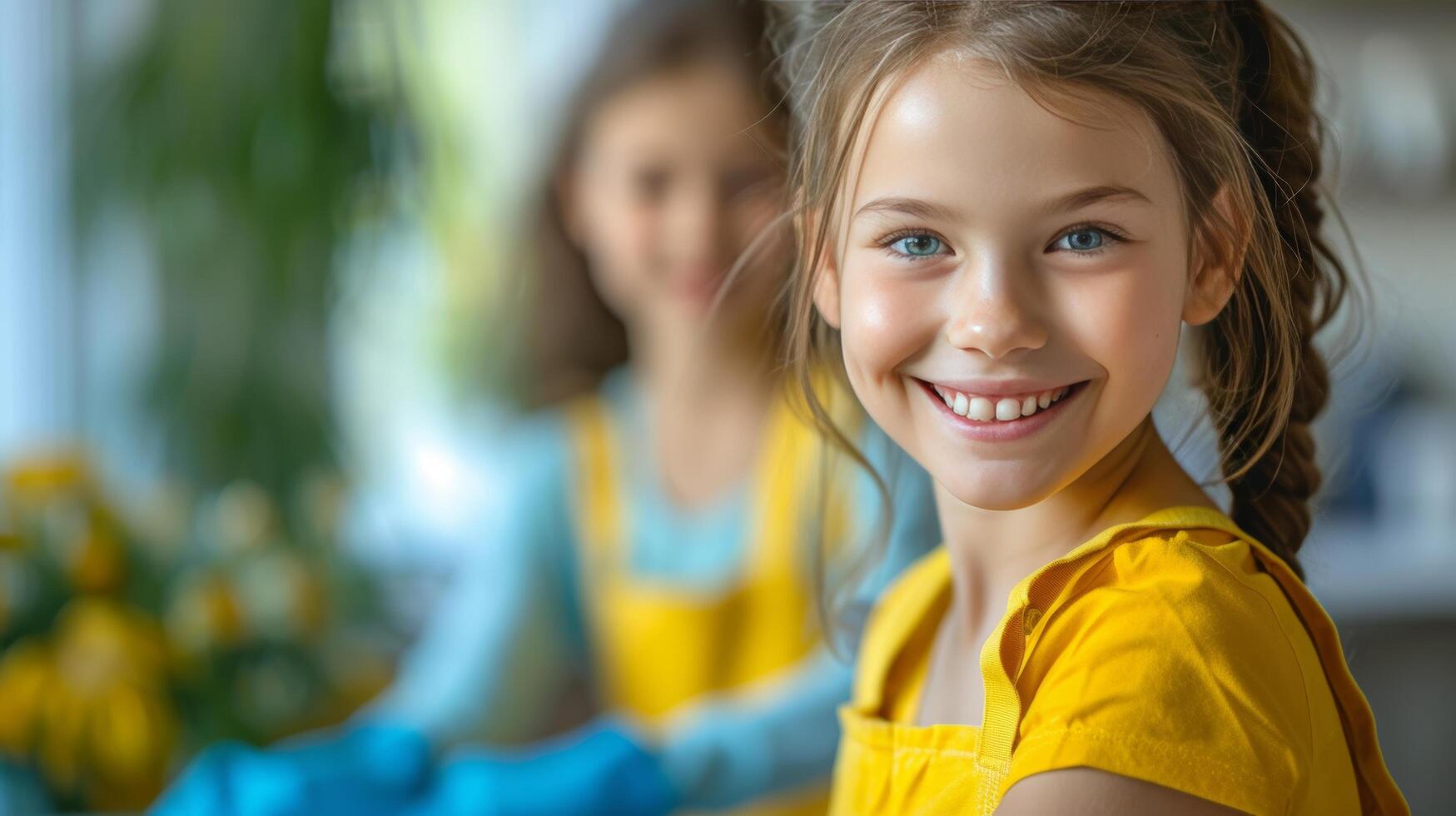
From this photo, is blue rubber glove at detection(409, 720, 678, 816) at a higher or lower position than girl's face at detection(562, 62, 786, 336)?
lower

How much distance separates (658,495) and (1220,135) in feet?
2.40

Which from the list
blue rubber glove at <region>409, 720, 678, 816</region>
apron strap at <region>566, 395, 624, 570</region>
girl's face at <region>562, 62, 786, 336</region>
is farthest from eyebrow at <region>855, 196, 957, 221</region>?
apron strap at <region>566, 395, 624, 570</region>

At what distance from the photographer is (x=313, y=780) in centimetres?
52

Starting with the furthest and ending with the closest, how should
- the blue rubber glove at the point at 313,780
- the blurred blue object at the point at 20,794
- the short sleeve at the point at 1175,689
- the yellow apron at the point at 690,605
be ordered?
the yellow apron at the point at 690,605 < the blurred blue object at the point at 20,794 < the blue rubber glove at the point at 313,780 < the short sleeve at the point at 1175,689

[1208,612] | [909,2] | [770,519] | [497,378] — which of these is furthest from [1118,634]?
[497,378]

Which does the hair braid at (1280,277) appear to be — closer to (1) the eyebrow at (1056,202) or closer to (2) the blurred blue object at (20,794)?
(1) the eyebrow at (1056,202)

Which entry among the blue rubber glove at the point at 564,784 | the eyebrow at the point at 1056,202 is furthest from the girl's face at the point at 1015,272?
the blue rubber glove at the point at 564,784

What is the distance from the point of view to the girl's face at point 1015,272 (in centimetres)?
26

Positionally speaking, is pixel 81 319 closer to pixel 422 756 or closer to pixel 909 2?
pixel 422 756

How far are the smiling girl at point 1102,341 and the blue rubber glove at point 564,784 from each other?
0.86 feet

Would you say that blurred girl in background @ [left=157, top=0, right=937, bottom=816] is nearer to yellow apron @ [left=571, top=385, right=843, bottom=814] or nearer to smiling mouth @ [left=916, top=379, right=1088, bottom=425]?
yellow apron @ [left=571, top=385, right=843, bottom=814]

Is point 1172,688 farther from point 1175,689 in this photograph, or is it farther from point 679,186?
point 679,186

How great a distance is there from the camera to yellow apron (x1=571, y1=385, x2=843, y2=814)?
2.94ft

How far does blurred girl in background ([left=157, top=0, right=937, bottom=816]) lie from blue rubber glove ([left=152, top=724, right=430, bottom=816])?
0.15 meters
